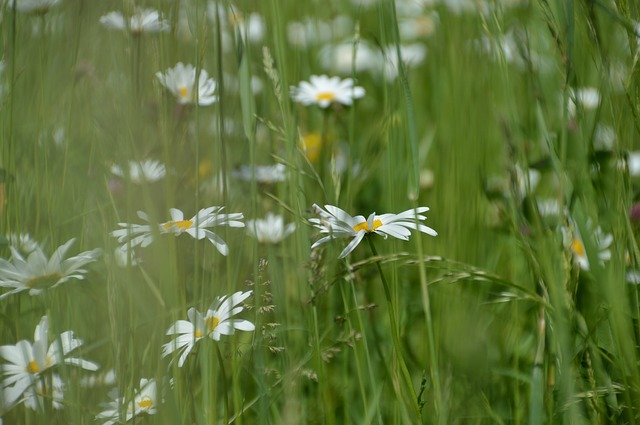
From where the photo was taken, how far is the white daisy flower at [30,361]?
580 mm

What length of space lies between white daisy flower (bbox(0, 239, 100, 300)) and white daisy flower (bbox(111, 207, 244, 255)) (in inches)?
1.2

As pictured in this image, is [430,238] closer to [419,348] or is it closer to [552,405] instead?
[419,348]

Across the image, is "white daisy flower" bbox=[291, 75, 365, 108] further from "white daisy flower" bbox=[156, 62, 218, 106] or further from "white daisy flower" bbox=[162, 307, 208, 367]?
"white daisy flower" bbox=[162, 307, 208, 367]

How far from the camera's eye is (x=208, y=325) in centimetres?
58

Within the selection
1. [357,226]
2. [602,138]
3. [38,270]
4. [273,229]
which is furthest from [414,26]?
[38,270]

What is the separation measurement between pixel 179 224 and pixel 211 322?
89mm

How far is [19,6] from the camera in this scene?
33.4 inches

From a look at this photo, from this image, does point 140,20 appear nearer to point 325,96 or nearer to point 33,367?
point 33,367

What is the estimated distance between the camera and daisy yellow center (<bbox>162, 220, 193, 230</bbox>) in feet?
1.90

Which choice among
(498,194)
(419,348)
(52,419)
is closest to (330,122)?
(498,194)

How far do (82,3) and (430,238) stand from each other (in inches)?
23.8

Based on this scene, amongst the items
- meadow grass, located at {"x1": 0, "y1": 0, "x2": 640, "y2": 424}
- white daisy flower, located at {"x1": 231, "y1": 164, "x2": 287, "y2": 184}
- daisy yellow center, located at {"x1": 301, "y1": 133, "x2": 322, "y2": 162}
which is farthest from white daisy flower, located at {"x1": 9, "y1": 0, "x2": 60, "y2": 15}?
daisy yellow center, located at {"x1": 301, "y1": 133, "x2": 322, "y2": 162}

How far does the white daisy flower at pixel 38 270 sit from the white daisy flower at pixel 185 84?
138mm

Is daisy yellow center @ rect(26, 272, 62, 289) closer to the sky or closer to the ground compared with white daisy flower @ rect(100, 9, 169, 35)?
closer to the ground
